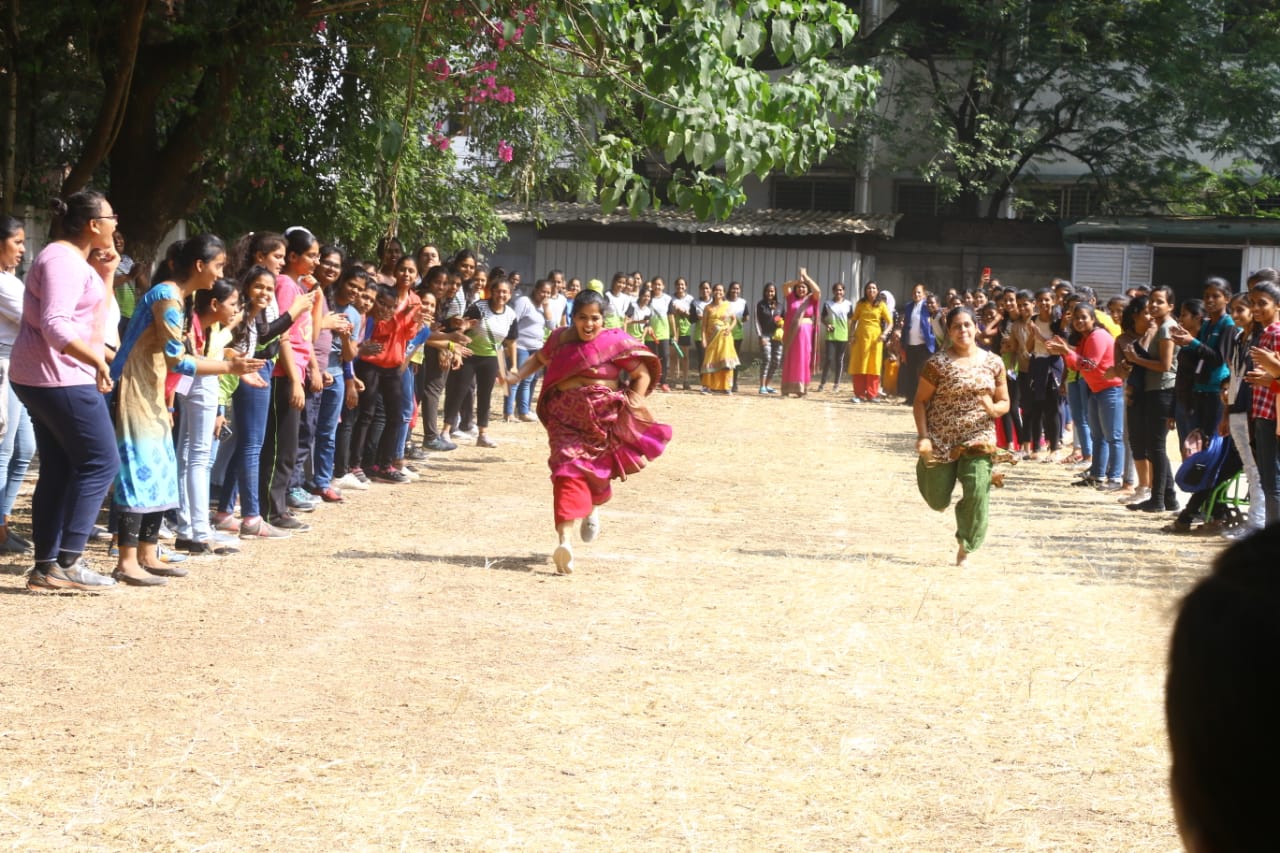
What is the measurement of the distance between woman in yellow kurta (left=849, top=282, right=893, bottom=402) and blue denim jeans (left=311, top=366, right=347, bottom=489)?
13.6 meters

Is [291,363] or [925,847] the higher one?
[291,363]

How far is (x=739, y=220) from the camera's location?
2869 cm

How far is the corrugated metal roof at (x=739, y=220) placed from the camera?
27938 millimetres

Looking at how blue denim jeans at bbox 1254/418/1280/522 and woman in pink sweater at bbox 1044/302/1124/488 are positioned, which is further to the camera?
woman in pink sweater at bbox 1044/302/1124/488

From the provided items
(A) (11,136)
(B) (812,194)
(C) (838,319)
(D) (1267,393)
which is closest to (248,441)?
(A) (11,136)

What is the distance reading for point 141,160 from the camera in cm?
1151

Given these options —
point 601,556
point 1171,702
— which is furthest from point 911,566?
point 1171,702

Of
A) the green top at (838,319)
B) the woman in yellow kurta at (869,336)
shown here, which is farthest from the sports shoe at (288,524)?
the green top at (838,319)

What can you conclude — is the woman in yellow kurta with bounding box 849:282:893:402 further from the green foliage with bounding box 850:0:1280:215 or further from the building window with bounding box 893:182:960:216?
the building window with bounding box 893:182:960:216

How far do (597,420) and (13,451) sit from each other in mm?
3128

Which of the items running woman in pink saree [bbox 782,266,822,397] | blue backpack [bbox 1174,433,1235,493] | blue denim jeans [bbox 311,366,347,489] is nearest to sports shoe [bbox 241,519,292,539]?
blue denim jeans [bbox 311,366,347,489]

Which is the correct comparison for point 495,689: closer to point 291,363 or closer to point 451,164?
point 291,363

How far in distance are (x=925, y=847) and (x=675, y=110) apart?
5.20 metres

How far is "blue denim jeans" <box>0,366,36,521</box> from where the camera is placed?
314 inches
